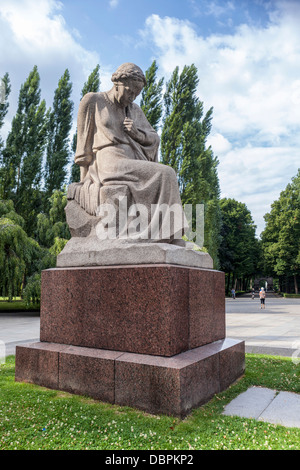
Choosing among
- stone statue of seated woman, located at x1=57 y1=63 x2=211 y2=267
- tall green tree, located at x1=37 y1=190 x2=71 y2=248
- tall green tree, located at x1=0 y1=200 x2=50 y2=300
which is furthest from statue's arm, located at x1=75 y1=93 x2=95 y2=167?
tall green tree, located at x1=37 y1=190 x2=71 y2=248

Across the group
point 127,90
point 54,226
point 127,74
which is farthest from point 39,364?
point 54,226

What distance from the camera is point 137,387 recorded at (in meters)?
3.10

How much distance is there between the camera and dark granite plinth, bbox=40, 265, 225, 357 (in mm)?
3299

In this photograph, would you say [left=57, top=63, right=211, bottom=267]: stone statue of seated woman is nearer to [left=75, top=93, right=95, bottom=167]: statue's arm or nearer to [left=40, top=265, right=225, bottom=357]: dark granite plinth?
[left=75, top=93, right=95, bottom=167]: statue's arm

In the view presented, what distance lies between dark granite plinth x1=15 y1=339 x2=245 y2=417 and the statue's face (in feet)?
10.5

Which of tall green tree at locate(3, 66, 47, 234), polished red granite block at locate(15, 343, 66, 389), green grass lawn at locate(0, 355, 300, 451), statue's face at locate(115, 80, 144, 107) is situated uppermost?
tall green tree at locate(3, 66, 47, 234)

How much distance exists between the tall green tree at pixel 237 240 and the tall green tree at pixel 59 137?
2698cm

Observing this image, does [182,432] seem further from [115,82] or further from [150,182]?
[115,82]

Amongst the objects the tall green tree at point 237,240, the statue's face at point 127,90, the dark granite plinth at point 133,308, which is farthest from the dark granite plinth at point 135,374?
the tall green tree at point 237,240

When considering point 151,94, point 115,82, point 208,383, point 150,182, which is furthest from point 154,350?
point 151,94

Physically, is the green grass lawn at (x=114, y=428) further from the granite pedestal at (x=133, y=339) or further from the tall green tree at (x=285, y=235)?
the tall green tree at (x=285, y=235)

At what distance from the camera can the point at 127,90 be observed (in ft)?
15.0

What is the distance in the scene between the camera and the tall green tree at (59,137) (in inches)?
909
